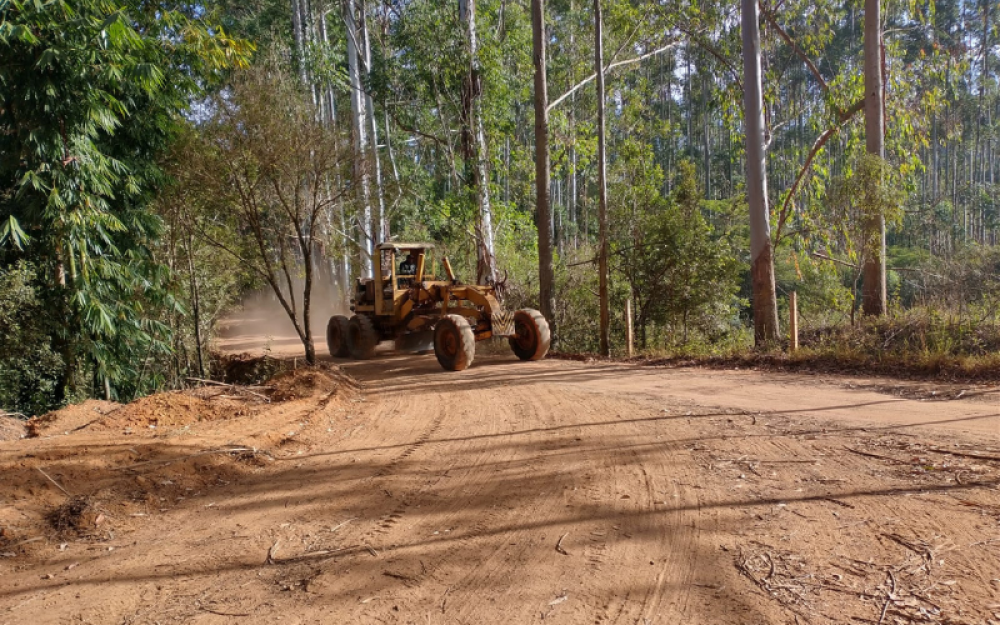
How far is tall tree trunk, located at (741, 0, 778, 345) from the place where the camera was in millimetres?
13734

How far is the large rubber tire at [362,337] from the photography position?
642 inches

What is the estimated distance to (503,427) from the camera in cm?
751

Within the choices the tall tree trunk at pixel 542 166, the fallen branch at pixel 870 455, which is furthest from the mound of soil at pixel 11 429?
the tall tree trunk at pixel 542 166

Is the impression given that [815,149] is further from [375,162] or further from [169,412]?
[169,412]

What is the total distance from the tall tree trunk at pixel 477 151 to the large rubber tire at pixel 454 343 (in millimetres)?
5408

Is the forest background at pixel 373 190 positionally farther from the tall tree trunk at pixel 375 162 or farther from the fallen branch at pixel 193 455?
the fallen branch at pixel 193 455

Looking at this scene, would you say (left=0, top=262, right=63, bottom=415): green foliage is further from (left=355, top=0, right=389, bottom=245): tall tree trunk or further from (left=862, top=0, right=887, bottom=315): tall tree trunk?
(left=862, top=0, right=887, bottom=315): tall tree trunk

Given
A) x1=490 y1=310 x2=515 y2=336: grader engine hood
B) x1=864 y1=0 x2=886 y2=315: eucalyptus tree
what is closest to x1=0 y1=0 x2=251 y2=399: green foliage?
x1=490 y1=310 x2=515 y2=336: grader engine hood

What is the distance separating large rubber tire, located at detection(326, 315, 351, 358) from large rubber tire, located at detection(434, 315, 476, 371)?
4.45 meters

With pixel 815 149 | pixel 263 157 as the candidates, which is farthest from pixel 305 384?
pixel 815 149

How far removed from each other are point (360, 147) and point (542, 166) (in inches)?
186

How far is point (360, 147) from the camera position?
14070mm

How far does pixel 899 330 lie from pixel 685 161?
8164mm

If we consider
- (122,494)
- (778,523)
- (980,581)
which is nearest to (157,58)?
(122,494)
